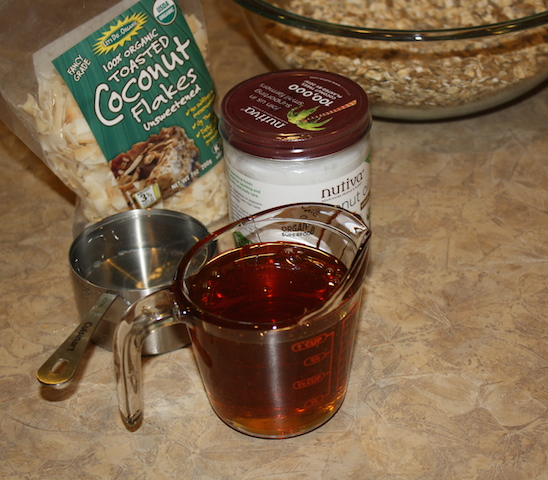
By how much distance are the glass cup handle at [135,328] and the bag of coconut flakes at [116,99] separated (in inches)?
12.6

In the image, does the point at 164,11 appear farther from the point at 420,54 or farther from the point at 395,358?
the point at 395,358

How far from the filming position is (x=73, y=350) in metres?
0.65

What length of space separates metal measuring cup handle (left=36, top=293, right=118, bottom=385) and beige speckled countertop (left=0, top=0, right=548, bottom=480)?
69mm

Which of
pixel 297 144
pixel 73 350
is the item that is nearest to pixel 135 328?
pixel 73 350

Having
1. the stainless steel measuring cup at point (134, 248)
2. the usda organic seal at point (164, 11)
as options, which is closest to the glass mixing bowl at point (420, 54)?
the usda organic seal at point (164, 11)

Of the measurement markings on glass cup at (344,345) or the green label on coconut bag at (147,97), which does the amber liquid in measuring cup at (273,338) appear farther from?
the green label on coconut bag at (147,97)

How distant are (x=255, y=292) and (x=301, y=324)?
0.10 meters

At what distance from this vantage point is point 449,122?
1088 mm

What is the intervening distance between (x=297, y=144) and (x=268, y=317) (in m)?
0.18

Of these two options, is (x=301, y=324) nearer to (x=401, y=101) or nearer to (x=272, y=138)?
(x=272, y=138)

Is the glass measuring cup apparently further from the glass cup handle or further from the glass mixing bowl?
the glass mixing bowl

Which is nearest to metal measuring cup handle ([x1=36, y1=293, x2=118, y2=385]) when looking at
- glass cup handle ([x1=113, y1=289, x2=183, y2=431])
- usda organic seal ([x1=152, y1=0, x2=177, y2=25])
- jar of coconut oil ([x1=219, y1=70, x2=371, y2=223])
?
glass cup handle ([x1=113, y1=289, x2=183, y2=431])

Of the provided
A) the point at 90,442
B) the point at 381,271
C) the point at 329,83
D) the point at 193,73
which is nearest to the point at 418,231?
the point at 381,271

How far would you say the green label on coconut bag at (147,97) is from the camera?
32.2 inches
